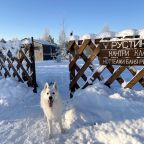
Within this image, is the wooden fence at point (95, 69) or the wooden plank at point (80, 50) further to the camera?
the wooden plank at point (80, 50)

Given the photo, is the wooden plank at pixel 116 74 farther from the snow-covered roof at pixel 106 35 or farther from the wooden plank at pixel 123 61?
the snow-covered roof at pixel 106 35

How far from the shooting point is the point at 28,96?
10188 mm

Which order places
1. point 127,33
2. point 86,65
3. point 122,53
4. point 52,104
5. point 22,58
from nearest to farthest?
point 52,104 < point 127,33 < point 122,53 < point 86,65 < point 22,58

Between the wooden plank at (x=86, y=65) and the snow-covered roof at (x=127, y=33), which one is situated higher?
the snow-covered roof at (x=127, y=33)

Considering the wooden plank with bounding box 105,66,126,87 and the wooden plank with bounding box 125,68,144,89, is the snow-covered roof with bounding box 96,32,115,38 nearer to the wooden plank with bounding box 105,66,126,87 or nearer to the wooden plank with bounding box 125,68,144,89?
the wooden plank with bounding box 105,66,126,87

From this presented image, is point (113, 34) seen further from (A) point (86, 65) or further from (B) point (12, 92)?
(B) point (12, 92)

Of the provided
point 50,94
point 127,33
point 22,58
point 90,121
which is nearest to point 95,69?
point 127,33

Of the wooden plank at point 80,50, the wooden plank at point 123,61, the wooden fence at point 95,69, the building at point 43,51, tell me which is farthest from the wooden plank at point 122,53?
the building at point 43,51

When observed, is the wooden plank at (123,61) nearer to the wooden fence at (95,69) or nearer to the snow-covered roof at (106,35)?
the wooden fence at (95,69)

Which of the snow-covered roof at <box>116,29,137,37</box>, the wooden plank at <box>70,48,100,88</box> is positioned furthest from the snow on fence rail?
the snow-covered roof at <box>116,29,137,37</box>

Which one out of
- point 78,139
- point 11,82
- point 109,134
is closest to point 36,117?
point 78,139

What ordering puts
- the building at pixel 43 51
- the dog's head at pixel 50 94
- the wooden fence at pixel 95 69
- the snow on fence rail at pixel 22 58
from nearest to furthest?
the dog's head at pixel 50 94 < the wooden fence at pixel 95 69 < the snow on fence rail at pixel 22 58 < the building at pixel 43 51

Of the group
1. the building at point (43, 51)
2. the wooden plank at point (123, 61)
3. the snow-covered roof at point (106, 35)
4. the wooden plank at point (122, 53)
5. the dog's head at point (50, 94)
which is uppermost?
the snow-covered roof at point (106, 35)

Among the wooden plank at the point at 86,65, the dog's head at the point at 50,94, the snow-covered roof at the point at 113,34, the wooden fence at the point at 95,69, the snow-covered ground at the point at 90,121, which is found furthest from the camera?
the wooden plank at the point at 86,65
